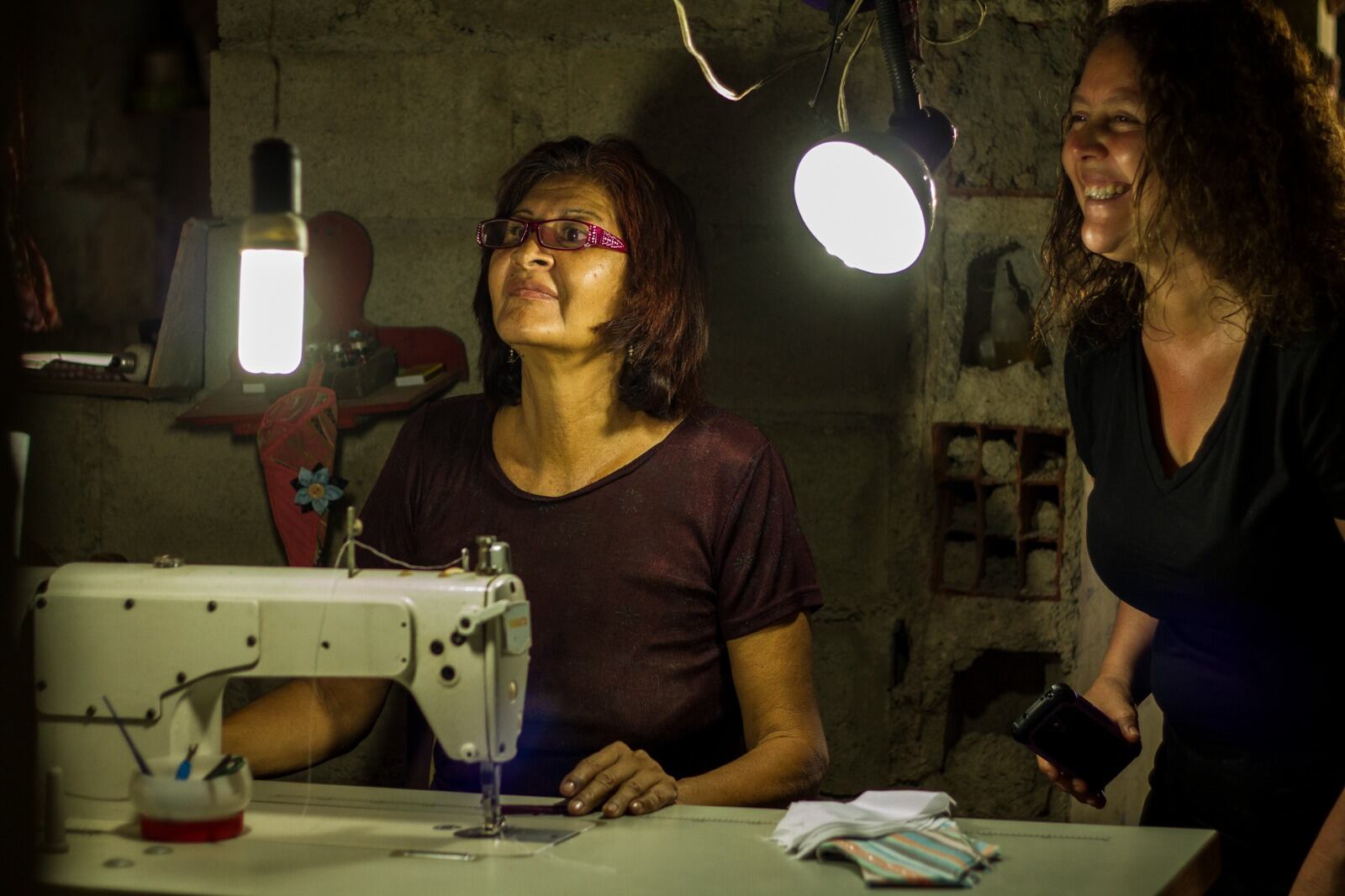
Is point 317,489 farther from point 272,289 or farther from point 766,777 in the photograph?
point 272,289

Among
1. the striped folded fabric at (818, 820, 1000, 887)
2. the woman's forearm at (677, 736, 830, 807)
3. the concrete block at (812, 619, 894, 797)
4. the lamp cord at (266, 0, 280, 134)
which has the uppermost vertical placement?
the lamp cord at (266, 0, 280, 134)

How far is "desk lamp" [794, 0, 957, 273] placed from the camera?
1955mm

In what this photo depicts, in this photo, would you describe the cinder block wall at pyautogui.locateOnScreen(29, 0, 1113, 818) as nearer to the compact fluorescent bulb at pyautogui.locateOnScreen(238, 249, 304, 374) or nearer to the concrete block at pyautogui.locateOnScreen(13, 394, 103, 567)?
the concrete block at pyautogui.locateOnScreen(13, 394, 103, 567)

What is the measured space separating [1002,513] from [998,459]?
4.3 inches

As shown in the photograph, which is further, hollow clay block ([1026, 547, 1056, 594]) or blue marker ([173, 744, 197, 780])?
hollow clay block ([1026, 547, 1056, 594])

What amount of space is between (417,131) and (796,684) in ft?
4.87

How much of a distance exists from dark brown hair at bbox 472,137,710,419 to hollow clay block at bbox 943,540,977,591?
74cm

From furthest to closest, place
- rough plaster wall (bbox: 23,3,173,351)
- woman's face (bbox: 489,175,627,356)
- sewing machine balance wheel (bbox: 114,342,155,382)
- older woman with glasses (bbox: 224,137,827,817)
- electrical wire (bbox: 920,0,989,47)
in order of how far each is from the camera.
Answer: rough plaster wall (bbox: 23,3,173,351), sewing machine balance wheel (bbox: 114,342,155,382), electrical wire (bbox: 920,0,989,47), woman's face (bbox: 489,175,627,356), older woman with glasses (bbox: 224,137,827,817)

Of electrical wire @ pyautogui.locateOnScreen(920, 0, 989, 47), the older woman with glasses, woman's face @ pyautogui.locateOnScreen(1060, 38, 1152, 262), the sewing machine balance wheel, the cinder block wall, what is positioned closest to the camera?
woman's face @ pyautogui.locateOnScreen(1060, 38, 1152, 262)

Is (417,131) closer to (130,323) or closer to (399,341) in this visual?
(399,341)

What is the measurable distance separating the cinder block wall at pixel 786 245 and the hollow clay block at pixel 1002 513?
0.34ft

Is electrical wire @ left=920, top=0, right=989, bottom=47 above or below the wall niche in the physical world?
above

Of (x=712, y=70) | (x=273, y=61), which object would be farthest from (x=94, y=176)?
(x=712, y=70)

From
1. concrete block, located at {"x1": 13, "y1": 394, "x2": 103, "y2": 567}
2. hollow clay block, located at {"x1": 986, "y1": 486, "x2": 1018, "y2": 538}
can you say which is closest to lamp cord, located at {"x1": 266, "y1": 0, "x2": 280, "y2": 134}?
concrete block, located at {"x1": 13, "y1": 394, "x2": 103, "y2": 567}
